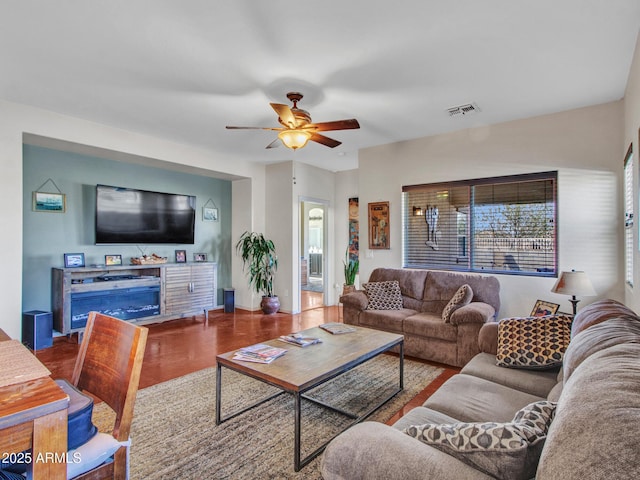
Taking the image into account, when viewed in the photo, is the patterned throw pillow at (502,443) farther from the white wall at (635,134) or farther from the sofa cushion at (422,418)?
the white wall at (635,134)

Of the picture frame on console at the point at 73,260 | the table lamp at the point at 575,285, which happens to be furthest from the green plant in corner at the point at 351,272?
the picture frame on console at the point at 73,260

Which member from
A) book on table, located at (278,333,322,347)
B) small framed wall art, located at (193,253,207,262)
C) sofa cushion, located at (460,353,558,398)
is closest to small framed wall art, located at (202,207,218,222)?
small framed wall art, located at (193,253,207,262)

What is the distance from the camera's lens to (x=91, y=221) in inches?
186

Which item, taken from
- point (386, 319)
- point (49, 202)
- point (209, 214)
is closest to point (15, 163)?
point (49, 202)

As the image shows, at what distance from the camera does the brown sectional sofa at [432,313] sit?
11.0ft

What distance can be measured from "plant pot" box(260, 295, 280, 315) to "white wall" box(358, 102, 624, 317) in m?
3.12

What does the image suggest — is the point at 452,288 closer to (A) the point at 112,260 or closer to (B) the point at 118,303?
(B) the point at 118,303

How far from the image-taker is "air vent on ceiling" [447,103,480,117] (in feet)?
11.8

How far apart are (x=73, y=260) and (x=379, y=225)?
13.7 ft

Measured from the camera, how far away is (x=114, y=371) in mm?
1328

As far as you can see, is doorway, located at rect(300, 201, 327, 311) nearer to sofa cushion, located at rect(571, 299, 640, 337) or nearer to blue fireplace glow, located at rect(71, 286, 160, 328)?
blue fireplace glow, located at rect(71, 286, 160, 328)

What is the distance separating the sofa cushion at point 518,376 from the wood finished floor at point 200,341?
0.65m

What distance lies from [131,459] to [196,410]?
0.60 meters

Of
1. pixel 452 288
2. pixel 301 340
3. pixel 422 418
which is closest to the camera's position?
pixel 422 418
